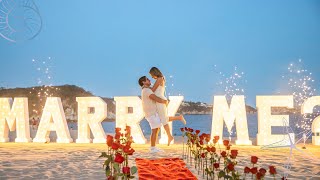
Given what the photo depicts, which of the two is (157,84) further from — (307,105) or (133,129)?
(307,105)

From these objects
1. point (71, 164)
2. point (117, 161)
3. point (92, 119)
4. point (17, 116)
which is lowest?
point (71, 164)

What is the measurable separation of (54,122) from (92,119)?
1397mm

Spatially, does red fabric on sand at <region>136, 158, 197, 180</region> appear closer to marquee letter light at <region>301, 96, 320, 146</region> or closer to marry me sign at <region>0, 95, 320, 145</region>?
marry me sign at <region>0, 95, 320, 145</region>

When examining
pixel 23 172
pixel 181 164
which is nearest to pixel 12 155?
pixel 23 172

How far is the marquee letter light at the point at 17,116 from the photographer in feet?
43.9

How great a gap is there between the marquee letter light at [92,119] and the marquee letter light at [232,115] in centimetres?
371

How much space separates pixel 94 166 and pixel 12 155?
10.4ft

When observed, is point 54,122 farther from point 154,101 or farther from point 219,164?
point 219,164

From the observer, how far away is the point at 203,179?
624 cm

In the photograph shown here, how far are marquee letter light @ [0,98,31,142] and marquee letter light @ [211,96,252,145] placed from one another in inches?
261

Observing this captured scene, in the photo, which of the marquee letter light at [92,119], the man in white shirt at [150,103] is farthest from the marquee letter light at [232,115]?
the marquee letter light at [92,119]

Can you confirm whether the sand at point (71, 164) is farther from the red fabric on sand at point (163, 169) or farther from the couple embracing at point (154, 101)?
the couple embracing at point (154, 101)

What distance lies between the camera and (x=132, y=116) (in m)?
12.5

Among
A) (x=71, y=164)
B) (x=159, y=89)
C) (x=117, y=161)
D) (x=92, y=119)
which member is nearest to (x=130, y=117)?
(x=92, y=119)
